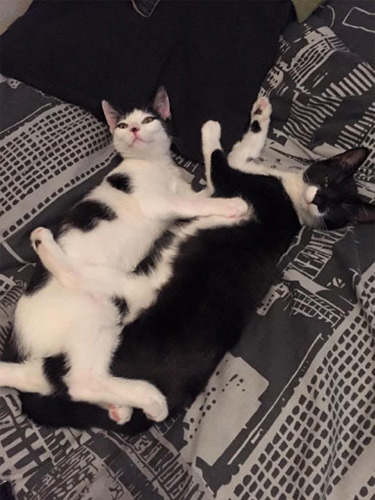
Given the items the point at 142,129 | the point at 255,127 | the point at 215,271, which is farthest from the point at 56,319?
the point at 255,127

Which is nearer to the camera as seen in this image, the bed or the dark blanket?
the bed

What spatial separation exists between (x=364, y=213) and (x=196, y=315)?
1.97 ft

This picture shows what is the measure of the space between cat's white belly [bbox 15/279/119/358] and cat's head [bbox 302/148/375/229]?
68 cm

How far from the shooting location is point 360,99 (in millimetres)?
1562

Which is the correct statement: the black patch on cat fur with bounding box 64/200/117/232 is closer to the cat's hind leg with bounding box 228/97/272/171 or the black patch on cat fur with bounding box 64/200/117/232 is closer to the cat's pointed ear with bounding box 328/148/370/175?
the cat's hind leg with bounding box 228/97/272/171

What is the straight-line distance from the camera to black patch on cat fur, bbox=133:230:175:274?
4.58 ft

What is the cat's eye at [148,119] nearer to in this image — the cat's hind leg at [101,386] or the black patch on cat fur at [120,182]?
the black patch on cat fur at [120,182]

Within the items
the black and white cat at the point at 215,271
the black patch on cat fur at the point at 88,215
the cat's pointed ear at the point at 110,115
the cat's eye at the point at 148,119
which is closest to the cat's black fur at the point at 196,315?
the black and white cat at the point at 215,271

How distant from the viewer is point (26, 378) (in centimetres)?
117

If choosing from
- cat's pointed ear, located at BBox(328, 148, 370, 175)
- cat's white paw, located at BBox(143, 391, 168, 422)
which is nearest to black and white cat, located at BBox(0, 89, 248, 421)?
cat's white paw, located at BBox(143, 391, 168, 422)

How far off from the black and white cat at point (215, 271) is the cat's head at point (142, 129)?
0.16 m

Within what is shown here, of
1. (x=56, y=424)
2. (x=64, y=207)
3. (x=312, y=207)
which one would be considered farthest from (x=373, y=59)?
(x=56, y=424)

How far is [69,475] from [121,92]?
122 centimetres

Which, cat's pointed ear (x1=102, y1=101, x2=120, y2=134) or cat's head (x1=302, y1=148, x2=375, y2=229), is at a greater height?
cat's pointed ear (x1=102, y1=101, x2=120, y2=134)
